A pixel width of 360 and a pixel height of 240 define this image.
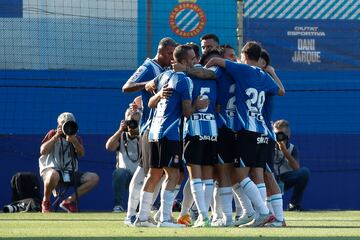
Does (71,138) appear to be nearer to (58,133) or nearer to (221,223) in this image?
(58,133)

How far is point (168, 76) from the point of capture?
1040cm

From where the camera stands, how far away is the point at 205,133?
34.2 feet

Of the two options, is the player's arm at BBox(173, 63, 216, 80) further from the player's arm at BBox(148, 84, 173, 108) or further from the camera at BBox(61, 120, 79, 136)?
the camera at BBox(61, 120, 79, 136)

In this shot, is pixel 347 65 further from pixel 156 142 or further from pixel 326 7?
pixel 156 142

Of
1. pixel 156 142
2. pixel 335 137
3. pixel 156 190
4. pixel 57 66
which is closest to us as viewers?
pixel 156 142

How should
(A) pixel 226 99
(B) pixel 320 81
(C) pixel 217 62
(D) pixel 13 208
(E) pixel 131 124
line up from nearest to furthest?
A: (C) pixel 217 62
(A) pixel 226 99
(E) pixel 131 124
(D) pixel 13 208
(B) pixel 320 81

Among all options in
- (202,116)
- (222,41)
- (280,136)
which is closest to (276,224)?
(202,116)

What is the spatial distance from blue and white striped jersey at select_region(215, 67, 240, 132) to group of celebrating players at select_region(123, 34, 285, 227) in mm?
10

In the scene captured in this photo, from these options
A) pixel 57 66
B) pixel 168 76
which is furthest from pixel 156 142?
pixel 57 66

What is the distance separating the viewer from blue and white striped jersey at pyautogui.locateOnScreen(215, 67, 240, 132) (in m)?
10.8

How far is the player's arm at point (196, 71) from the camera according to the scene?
34.1 feet

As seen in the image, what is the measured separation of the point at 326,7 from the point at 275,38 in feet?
5.05

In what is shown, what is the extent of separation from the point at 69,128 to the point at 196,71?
547 cm

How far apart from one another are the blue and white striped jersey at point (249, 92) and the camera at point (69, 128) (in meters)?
5.36
